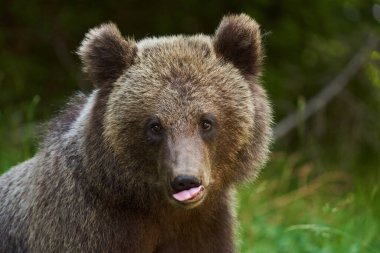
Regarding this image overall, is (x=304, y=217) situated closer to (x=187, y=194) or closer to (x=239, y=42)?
(x=239, y=42)

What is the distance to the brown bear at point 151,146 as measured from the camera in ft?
18.8

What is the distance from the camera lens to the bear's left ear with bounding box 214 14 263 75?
6.11m

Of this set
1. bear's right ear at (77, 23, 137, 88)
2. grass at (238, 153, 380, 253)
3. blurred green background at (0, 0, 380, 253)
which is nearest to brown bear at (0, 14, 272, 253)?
bear's right ear at (77, 23, 137, 88)

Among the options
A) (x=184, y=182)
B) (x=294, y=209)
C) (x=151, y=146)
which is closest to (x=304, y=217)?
(x=294, y=209)

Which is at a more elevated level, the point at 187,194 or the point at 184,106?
the point at 184,106

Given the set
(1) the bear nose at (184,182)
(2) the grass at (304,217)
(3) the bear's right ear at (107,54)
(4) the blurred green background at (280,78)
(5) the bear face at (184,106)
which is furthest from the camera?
(4) the blurred green background at (280,78)

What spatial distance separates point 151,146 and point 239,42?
930mm

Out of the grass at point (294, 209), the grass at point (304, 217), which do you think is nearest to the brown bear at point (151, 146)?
the grass at point (304, 217)

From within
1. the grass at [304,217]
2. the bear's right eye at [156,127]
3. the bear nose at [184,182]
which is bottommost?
Answer: the grass at [304,217]

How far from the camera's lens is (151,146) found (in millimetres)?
5738

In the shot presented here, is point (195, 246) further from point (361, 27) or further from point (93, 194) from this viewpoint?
point (361, 27)

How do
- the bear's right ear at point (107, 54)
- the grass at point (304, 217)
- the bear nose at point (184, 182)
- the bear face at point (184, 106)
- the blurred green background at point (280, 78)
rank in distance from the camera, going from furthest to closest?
1. the blurred green background at point (280, 78)
2. the grass at point (304, 217)
3. the bear's right ear at point (107, 54)
4. the bear face at point (184, 106)
5. the bear nose at point (184, 182)

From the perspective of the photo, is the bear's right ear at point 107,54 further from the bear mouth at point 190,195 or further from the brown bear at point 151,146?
the bear mouth at point 190,195

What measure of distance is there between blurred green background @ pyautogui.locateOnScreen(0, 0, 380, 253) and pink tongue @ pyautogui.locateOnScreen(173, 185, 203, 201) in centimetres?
262
